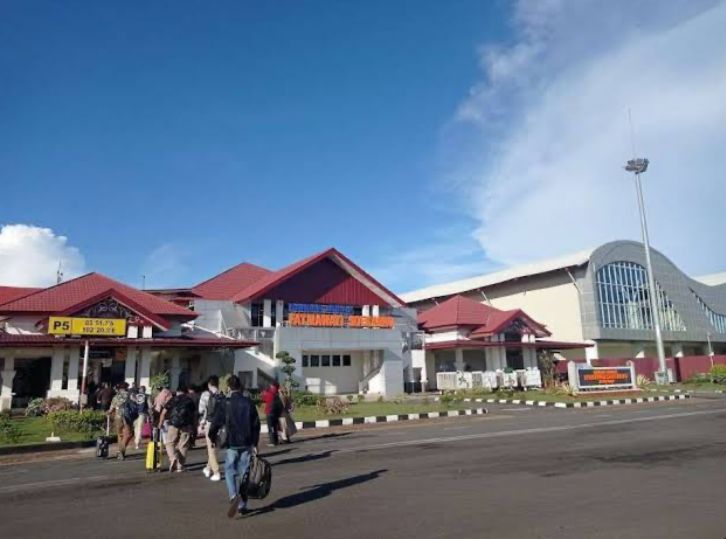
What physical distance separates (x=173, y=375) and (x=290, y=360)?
5.30 metres

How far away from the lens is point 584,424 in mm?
15062

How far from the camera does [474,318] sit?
116 feet

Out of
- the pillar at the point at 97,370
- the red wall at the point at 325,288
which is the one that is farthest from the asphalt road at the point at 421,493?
the red wall at the point at 325,288

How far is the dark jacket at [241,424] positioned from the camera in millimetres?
6340

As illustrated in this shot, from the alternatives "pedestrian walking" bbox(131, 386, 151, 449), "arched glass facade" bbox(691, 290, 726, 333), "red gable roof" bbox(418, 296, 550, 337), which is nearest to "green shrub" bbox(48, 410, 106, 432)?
"pedestrian walking" bbox(131, 386, 151, 449)

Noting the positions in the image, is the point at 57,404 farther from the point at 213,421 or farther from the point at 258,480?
the point at 258,480

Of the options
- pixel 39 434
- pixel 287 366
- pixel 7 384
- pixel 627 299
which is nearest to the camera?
pixel 39 434

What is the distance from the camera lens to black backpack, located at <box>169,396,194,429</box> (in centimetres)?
912

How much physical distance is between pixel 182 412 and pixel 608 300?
4013 centimetres

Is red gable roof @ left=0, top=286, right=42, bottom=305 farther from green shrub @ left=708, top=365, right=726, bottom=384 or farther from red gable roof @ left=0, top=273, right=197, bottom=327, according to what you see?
green shrub @ left=708, top=365, right=726, bottom=384

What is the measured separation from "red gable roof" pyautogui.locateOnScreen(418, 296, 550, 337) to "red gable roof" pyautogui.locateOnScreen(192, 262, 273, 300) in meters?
11.6

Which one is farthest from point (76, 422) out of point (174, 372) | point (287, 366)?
point (287, 366)

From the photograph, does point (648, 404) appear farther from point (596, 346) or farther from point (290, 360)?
point (596, 346)

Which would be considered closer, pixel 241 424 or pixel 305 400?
pixel 241 424
